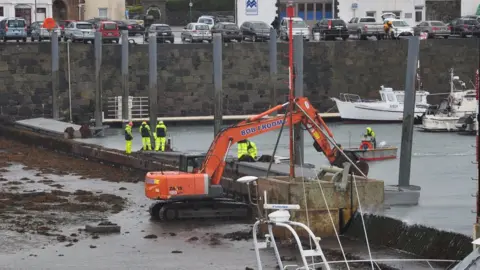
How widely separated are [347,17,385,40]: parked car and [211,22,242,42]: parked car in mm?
5451

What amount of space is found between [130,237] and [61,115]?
27502mm

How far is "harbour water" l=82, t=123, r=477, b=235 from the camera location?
78.3 feet

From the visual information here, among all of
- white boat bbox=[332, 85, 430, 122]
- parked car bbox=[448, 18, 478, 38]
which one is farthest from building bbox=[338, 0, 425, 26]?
white boat bbox=[332, 85, 430, 122]

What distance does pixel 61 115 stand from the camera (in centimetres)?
5116

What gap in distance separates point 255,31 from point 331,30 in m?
3.51

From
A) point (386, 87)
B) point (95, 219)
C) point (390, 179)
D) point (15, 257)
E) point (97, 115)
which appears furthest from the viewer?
point (386, 87)

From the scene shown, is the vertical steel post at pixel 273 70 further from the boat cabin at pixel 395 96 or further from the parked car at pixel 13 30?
the parked car at pixel 13 30

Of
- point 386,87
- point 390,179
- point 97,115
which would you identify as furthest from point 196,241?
point 386,87

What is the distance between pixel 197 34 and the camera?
189 feet

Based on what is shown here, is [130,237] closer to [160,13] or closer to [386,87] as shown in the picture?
[386,87]

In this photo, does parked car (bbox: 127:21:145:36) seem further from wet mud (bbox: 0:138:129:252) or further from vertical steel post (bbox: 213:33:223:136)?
wet mud (bbox: 0:138:129:252)

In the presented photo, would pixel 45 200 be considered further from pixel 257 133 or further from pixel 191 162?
pixel 257 133

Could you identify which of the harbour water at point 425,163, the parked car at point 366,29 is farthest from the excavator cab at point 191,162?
the parked car at point 366,29

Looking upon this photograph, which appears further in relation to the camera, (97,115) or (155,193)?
(97,115)
